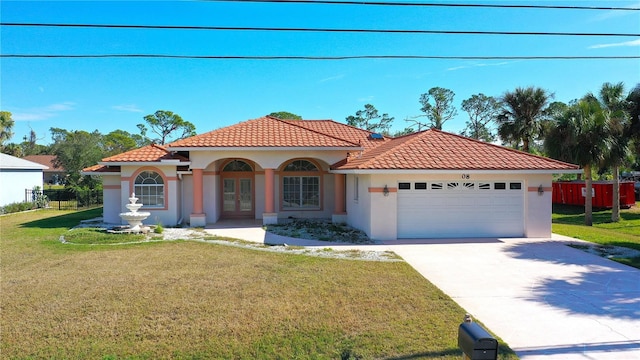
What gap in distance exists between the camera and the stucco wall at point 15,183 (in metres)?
24.1

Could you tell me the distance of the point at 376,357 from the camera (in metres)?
5.03

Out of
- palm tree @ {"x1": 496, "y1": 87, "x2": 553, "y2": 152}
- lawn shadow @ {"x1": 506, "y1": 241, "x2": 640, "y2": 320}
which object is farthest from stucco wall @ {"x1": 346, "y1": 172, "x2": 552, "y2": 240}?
palm tree @ {"x1": 496, "y1": 87, "x2": 553, "y2": 152}

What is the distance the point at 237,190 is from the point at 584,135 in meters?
18.4

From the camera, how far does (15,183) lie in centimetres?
2547

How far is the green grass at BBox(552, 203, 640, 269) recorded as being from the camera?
14.0m

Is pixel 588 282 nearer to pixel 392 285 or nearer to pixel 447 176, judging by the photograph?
pixel 392 285

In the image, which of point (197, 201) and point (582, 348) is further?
point (197, 201)

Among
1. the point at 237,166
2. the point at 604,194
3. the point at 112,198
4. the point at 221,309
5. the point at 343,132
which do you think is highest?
the point at 343,132

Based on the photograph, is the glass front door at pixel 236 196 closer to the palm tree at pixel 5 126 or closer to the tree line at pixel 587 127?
the tree line at pixel 587 127

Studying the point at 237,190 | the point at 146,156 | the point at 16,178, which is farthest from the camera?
the point at 16,178

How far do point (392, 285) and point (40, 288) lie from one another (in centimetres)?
717

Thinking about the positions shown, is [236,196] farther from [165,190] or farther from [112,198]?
[112,198]

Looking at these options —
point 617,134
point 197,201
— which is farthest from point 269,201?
point 617,134

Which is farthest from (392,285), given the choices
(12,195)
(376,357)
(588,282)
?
(12,195)
